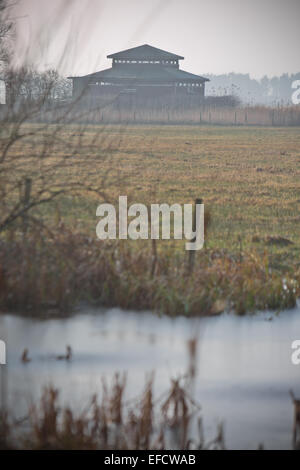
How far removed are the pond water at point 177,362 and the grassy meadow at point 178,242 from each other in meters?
0.34

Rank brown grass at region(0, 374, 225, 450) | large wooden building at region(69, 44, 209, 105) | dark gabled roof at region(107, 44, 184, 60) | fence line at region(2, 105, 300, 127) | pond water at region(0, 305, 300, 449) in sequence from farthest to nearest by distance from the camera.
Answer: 1. dark gabled roof at region(107, 44, 184, 60)
2. large wooden building at region(69, 44, 209, 105)
3. fence line at region(2, 105, 300, 127)
4. pond water at region(0, 305, 300, 449)
5. brown grass at region(0, 374, 225, 450)

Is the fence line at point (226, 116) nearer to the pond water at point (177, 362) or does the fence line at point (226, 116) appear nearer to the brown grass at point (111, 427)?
the pond water at point (177, 362)

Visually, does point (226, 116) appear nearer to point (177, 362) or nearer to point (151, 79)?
point (151, 79)

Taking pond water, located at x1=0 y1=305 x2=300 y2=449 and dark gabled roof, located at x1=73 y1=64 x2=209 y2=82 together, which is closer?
pond water, located at x1=0 y1=305 x2=300 y2=449

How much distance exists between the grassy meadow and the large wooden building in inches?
1262

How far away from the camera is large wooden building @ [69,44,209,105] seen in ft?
177

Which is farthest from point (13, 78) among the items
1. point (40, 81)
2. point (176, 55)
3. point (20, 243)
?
point (176, 55)

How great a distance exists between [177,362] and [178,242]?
13.5 feet

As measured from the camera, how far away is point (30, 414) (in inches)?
241

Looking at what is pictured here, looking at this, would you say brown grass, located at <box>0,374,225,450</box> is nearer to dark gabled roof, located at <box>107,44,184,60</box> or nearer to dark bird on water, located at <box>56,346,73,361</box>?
dark bird on water, located at <box>56,346,73,361</box>

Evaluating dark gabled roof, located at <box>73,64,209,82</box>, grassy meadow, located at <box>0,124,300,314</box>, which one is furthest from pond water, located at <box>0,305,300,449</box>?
dark gabled roof, located at <box>73,64,209,82</box>

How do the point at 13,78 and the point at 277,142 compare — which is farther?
the point at 277,142

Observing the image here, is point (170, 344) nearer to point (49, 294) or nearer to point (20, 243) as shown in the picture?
point (49, 294)

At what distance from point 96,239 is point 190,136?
2716 cm
